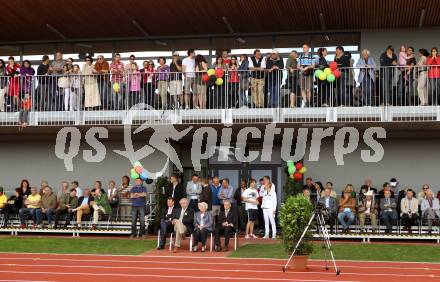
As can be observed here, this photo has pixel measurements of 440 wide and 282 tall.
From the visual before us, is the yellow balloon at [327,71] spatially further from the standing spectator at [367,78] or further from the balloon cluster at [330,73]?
the standing spectator at [367,78]

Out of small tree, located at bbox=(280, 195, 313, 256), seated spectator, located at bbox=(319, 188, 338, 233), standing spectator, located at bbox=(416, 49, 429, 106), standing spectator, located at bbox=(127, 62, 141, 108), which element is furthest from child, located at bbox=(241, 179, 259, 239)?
small tree, located at bbox=(280, 195, 313, 256)

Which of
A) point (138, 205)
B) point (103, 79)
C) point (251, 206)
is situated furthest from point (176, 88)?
point (251, 206)

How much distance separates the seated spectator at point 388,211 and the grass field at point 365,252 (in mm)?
1359

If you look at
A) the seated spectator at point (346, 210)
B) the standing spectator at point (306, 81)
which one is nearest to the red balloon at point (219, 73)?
the standing spectator at point (306, 81)

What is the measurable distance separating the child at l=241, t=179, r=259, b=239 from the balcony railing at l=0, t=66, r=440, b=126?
2.12 meters

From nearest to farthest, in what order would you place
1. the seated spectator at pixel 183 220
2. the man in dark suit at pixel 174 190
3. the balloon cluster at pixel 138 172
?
1. the seated spectator at pixel 183 220
2. the man in dark suit at pixel 174 190
3. the balloon cluster at pixel 138 172

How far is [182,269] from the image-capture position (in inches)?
584

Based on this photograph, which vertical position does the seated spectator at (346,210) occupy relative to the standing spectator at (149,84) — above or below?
below

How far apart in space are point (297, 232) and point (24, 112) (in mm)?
11175

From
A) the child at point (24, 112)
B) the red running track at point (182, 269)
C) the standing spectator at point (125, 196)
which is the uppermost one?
the child at point (24, 112)

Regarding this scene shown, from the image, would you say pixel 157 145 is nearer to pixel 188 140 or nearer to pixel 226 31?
pixel 188 140

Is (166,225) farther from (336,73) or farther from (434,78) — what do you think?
(434,78)

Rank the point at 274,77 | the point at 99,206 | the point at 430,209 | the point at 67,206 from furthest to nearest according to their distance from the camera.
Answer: the point at 67,206
the point at 99,206
the point at 274,77
the point at 430,209

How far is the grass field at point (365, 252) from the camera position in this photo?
1658 centimetres
